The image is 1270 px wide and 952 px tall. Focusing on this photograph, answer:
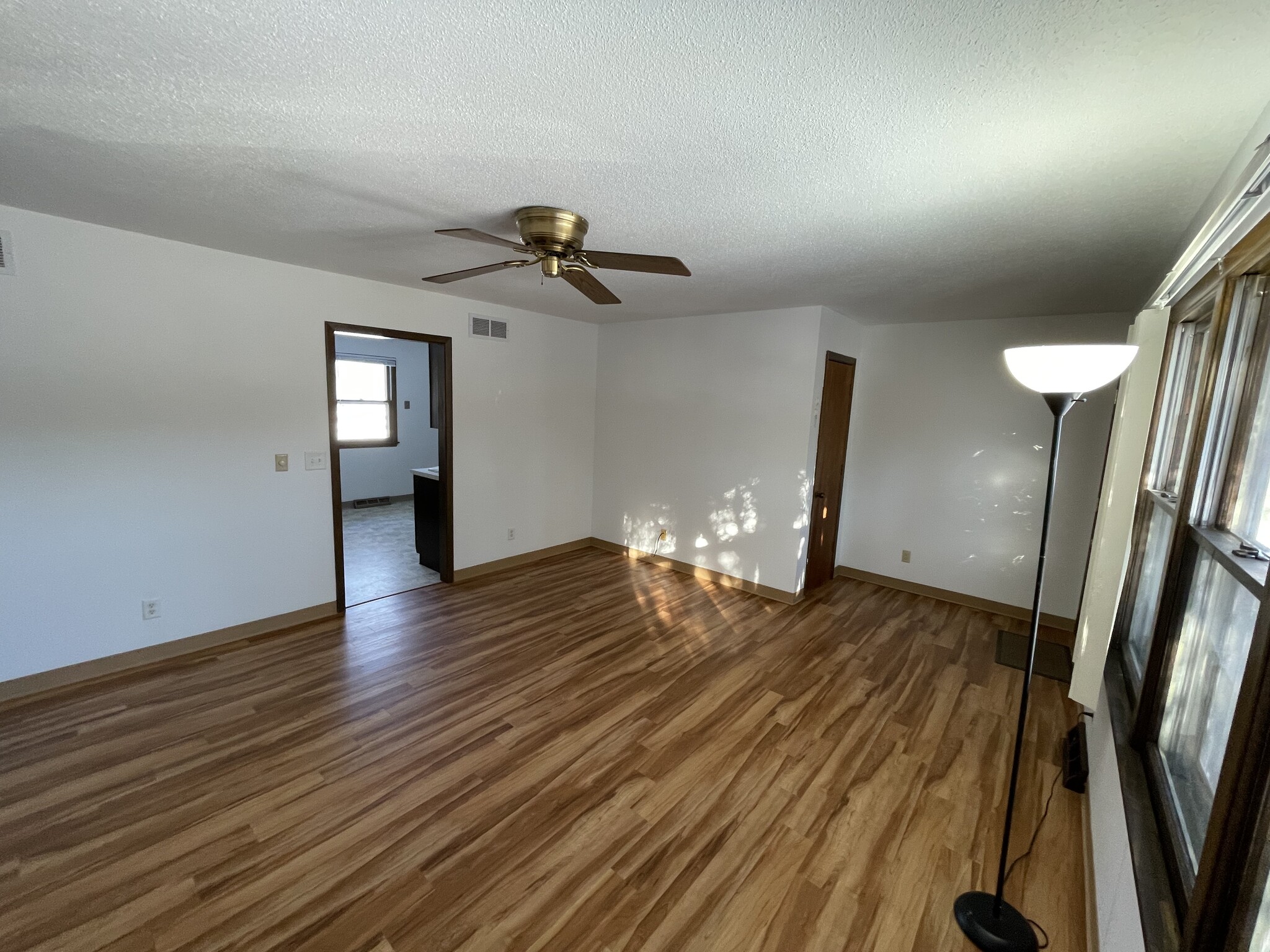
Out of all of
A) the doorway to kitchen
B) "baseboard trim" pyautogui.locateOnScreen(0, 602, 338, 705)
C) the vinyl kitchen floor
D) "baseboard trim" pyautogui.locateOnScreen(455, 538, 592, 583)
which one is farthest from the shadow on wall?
"baseboard trim" pyautogui.locateOnScreen(0, 602, 338, 705)

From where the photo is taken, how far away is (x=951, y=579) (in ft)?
13.9

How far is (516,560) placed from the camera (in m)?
4.84

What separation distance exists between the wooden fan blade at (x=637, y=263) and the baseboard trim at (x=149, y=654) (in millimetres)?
3120

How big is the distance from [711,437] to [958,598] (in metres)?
2.46

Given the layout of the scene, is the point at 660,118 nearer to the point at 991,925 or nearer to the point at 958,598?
the point at 991,925

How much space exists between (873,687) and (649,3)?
127 inches

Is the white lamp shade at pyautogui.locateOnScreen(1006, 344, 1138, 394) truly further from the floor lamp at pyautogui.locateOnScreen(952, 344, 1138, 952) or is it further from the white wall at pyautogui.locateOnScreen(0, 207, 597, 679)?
the white wall at pyautogui.locateOnScreen(0, 207, 597, 679)

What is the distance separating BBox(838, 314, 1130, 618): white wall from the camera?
3699 millimetres

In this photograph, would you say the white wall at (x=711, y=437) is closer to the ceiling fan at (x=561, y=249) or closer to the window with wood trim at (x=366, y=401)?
the ceiling fan at (x=561, y=249)

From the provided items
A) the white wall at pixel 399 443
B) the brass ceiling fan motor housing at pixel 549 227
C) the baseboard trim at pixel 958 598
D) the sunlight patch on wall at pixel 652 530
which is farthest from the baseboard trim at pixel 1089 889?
the white wall at pixel 399 443

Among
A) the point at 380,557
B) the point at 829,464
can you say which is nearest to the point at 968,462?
the point at 829,464

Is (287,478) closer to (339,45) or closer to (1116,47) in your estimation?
(339,45)

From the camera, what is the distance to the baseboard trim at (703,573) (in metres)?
4.18

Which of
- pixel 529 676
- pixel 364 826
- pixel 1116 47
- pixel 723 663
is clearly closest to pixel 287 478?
pixel 529 676
